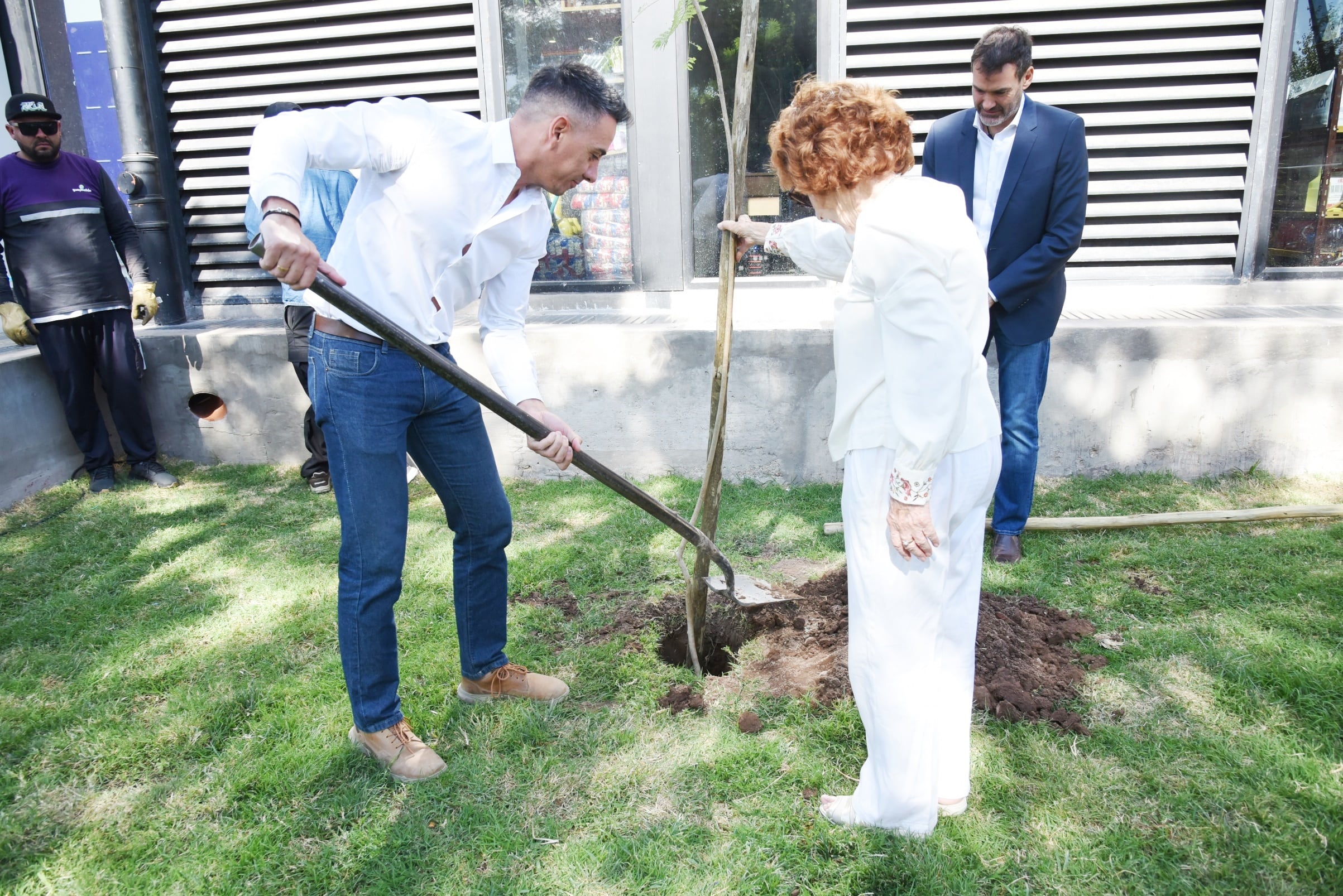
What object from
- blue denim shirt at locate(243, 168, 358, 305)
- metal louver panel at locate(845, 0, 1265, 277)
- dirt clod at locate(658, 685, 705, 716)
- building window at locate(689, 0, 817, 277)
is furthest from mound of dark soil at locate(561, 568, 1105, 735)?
metal louver panel at locate(845, 0, 1265, 277)

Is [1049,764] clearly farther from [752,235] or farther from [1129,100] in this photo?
[1129,100]

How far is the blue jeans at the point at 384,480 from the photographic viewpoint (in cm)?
257

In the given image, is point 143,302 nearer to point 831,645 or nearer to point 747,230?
point 747,230

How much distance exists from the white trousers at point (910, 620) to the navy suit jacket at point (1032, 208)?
7.04 feet

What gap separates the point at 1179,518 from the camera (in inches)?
177

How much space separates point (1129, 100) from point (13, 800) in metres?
6.58

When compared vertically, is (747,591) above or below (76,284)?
below

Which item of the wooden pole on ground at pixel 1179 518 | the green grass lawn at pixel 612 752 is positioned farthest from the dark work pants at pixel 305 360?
the wooden pole on ground at pixel 1179 518

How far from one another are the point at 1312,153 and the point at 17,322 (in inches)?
324

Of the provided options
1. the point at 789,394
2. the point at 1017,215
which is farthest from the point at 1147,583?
the point at 789,394

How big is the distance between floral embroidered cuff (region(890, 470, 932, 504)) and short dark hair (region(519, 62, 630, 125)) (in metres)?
1.35

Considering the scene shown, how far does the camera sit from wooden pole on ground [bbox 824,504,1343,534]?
176 inches

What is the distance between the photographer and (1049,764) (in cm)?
279

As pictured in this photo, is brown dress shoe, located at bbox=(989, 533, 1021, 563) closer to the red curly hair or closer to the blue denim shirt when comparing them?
the red curly hair
